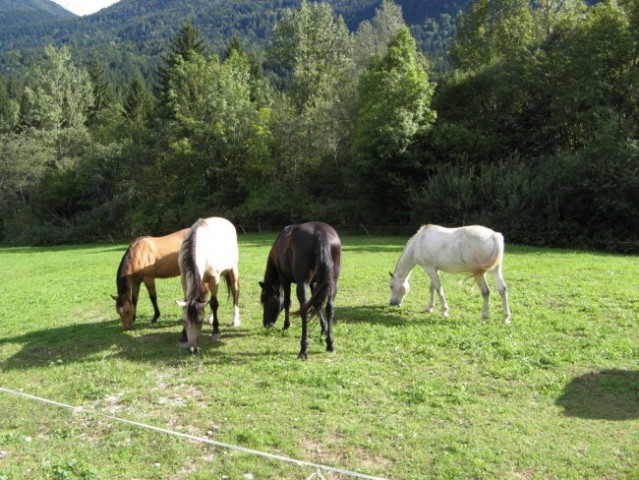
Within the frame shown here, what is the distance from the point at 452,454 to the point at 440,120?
33905 millimetres

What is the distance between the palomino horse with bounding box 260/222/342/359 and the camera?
8930 millimetres

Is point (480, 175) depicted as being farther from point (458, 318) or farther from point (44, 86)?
point (44, 86)

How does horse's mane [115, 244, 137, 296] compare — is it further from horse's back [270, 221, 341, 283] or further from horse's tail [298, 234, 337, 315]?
horse's tail [298, 234, 337, 315]

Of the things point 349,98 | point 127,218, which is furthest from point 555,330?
point 127,218

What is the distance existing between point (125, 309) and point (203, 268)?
8.67 ft

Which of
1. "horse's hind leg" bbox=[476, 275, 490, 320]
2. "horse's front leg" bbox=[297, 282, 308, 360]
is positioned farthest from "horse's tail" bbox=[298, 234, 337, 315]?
"horse's hind leg" bbox=[476, 275, 490, 320]

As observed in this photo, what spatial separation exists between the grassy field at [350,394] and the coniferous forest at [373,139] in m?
17.7

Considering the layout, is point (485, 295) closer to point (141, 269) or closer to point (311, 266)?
point (311, 266)

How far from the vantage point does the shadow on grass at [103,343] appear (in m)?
9.45

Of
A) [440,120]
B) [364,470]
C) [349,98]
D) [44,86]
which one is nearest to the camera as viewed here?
[364,470]

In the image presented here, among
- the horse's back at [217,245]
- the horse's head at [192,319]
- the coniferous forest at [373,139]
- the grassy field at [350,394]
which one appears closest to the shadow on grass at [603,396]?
the grassy field at [350,394]

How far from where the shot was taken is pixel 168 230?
146ft

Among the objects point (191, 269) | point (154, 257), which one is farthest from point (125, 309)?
point (191, 269)

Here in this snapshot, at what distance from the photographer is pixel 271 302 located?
419 inches
